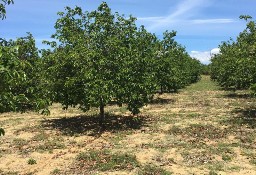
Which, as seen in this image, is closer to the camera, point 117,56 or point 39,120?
point 117,56

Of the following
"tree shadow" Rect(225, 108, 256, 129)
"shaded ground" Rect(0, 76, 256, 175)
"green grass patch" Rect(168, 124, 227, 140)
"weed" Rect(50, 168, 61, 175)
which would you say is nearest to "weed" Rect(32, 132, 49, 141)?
"shaded ground" Rect(0, 76, 256, 175)

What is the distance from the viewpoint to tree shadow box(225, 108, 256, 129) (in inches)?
932

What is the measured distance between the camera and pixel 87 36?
78.9ft

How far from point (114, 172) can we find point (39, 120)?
14689 mm

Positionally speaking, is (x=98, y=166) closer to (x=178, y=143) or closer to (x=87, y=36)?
(x=178, y=143)

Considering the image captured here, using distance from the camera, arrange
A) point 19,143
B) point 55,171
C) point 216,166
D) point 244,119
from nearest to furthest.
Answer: point 55,171 → point 216,166 → point 19,143 → point 244,119

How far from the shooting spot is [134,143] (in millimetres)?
19641

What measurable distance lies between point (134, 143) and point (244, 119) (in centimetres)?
1037

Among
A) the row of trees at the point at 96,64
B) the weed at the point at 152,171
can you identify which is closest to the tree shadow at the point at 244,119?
the row of trees at the point at 96,64

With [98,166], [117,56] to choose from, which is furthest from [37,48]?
[98,166]

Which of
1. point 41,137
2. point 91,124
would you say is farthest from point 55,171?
point 91,124

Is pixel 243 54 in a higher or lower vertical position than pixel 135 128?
higher

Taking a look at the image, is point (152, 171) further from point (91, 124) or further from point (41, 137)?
point (91, 124)

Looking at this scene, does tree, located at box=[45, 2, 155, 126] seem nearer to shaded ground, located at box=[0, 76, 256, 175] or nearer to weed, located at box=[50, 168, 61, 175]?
shaded ground, located at box=[0, 76, 256, 175]
